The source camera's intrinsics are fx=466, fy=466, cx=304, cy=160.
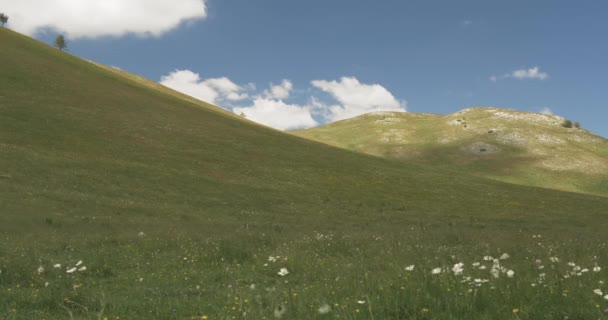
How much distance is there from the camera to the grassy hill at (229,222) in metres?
6.95

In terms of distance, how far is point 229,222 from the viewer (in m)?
29.3

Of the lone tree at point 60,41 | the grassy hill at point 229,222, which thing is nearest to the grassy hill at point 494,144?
the grassy hill at point 229,222

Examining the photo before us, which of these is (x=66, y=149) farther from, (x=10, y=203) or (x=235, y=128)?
(x=235, y=128)

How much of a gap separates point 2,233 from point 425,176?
1928 inches

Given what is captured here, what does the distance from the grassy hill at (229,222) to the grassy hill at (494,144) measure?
1701 inches

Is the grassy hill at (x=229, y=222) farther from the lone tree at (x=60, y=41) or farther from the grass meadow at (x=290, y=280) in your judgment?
the lone tree at (x=60, y=41)

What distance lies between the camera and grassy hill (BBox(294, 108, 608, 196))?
3802 inches

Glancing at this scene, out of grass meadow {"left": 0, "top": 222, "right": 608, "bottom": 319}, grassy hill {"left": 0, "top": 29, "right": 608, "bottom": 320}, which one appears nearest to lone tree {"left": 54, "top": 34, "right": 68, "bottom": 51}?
grassy hill {"left": 0, "top": 29, "right": 608, "bottom": 320}

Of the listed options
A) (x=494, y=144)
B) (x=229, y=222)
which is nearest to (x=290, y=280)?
(x=229, y=222)

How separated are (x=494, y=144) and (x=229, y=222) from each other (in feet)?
340

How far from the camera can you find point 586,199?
176 ft

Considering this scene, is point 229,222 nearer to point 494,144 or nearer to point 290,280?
point 290,280

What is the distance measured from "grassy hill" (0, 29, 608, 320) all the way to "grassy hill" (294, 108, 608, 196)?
43.2 metres

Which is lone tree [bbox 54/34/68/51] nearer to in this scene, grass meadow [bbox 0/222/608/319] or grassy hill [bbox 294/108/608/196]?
grassy hill [bbox 294/108/608/196]
